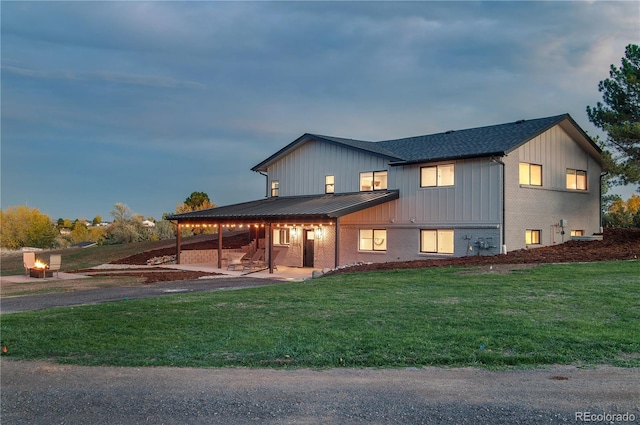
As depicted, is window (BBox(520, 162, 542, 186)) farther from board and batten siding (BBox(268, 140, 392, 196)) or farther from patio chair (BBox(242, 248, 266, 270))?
patio chair (BBox(242, 248, 266, 270))

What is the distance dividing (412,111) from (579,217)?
17.2 m

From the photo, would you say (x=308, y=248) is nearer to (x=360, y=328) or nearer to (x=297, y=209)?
(x=297, y=209)

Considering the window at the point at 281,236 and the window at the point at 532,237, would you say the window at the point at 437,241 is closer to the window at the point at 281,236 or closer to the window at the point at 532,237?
the window at the point at 532,237

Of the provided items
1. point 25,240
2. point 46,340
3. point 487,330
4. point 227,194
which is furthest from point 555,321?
point 25,240

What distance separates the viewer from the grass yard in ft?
22.4

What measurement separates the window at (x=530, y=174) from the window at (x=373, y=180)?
658 cm

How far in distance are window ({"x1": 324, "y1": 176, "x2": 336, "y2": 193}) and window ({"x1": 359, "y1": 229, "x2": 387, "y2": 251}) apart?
3.46 m

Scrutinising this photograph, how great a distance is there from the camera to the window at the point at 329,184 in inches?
1108

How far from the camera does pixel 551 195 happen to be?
23.7 meters

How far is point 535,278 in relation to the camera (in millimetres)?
13766

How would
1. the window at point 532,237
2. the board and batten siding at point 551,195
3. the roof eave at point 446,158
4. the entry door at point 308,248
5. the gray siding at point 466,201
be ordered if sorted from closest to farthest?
the roof eave at point 446,158 < the gray siding at point 466,201 < the board and batten siding at point 551,195 < the window at point 532,237 < the entry door at point 308,248

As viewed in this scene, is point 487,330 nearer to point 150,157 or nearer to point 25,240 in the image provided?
point 150,157

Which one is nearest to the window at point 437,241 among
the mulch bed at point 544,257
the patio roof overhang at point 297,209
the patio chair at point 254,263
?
the patio roof overhang at point 297,209

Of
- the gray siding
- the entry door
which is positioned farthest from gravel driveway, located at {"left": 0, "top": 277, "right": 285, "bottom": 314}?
the entry door
